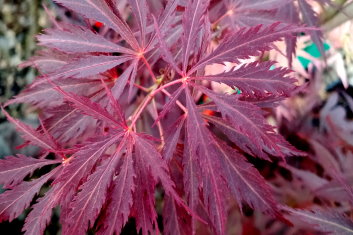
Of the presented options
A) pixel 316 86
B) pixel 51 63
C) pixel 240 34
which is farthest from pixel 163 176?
pixel 316 86

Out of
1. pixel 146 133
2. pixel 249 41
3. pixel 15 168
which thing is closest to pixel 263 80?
pixel 249 41

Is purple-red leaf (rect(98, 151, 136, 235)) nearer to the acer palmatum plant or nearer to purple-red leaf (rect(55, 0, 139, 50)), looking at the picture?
the acer palmatum plant

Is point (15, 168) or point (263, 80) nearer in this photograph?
point (263, 80)

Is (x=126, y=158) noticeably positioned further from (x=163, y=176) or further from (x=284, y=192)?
(x=284, y=192)

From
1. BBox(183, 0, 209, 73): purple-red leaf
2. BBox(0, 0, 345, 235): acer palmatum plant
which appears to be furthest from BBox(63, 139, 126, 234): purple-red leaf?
BBox(183, 0, 209, 73): purple-red leaf

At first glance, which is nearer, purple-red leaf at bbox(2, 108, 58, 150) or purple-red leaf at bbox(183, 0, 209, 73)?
purple-red leaf at bbox(183, 0, 209, 73)

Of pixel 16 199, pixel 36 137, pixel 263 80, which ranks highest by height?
pixel 263 80

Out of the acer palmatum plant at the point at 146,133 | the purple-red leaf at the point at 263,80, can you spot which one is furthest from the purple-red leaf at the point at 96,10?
the purple-red leaf at the point at 263,80

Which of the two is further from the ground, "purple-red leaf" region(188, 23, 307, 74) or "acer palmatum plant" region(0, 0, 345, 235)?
"purple-red leaf" region(188, 23, 307, 74)

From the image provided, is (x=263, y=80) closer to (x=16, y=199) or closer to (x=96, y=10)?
(x=96, y=10)

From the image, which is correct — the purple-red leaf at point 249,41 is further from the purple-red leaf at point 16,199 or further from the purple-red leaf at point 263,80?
the purple-red leaf at point 16,199

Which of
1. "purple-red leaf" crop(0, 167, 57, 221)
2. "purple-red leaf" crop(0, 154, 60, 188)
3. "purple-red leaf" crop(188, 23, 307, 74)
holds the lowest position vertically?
"purple-red leaf" crop(0, 167, 57, 221)
